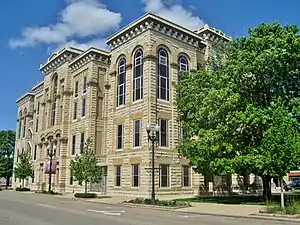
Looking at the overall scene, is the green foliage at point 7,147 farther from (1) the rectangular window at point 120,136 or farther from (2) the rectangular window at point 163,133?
(2) the rectangular window at point 163,133

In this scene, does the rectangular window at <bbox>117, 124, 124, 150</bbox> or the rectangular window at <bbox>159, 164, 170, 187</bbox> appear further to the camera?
the rectangular window at <bbox>117, 124, 124, 150</bbox>

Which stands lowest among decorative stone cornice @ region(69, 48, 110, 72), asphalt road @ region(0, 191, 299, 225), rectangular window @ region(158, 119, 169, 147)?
asphalt road @ region(0, 191, 299, 225)

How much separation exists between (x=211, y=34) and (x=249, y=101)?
1789cm

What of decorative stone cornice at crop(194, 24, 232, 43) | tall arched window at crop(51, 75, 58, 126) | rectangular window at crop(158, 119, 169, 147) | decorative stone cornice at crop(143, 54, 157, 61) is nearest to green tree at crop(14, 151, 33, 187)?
tall arched window at crop(51, 75, 58, 126)

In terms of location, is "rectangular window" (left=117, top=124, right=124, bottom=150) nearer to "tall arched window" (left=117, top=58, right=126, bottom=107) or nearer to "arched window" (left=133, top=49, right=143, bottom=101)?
"tall arched window" (left=117, top=58, right=126, bottom=107)

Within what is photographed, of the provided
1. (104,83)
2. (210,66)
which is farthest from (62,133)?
(210,66)

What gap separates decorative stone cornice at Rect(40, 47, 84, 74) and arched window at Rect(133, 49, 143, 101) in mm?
14585

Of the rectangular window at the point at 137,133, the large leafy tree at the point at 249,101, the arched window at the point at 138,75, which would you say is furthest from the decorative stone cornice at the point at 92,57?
the large leafy tree at the point at 249,101

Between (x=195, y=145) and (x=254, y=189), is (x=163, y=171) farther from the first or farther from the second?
(x=254, y=189)

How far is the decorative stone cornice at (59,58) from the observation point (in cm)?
4697

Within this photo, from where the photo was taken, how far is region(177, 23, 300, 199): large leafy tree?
2159 cm

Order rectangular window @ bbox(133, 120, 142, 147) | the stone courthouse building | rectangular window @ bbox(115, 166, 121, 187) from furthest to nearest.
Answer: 1. rectangular window @ bbox(115, 166, 121, 187)
2. rectangular window @ bbox(133, 120, 142, 147)
3. the stone courthouse building

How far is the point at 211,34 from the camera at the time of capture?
39938 mm

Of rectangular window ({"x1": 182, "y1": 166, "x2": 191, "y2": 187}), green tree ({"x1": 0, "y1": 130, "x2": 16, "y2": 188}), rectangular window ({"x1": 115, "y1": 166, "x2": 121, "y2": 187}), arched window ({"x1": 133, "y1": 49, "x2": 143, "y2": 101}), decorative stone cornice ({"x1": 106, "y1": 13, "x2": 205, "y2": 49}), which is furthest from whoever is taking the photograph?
green tree ({"x1": 0, "y1": 130, "x2": 16, "y2": 188})
